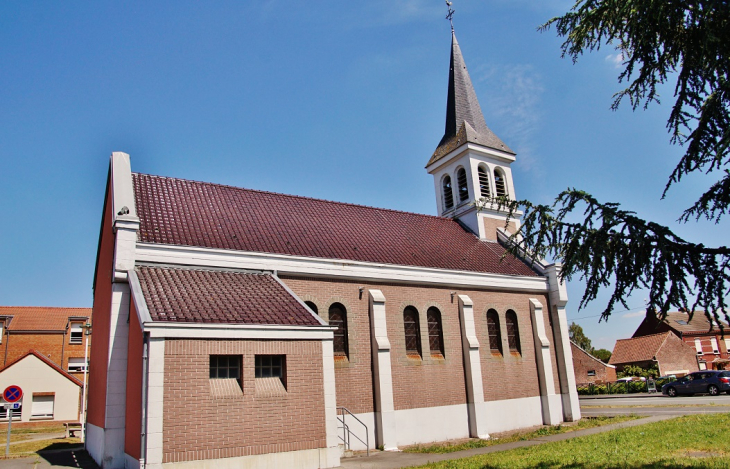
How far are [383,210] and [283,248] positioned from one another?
331 inches

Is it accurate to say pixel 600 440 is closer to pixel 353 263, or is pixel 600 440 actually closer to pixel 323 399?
pixel 323 399

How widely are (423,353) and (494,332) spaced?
4549 millimetres

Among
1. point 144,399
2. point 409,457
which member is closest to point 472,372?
point 409,457

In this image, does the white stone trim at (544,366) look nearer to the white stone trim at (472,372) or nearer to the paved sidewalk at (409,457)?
the white stone trim at (472,372)

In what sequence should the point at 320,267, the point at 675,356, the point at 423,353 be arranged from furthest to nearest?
the point at 675,356 → the point at 423,353 → the point at 320,267

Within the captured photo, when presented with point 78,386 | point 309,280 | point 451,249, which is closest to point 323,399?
point 309,280

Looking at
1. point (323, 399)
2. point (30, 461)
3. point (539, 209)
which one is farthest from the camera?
point (30, 461)

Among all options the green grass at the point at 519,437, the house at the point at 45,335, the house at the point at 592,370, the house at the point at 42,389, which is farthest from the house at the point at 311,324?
the house at the point at 592,370

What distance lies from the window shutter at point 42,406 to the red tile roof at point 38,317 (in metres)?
7.09

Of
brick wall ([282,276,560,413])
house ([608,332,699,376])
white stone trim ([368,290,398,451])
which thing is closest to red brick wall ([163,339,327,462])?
brick wall ([282,276,560,413])

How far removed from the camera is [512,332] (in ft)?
78.5

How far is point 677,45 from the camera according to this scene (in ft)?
28.3

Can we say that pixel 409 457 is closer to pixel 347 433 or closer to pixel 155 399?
pixel 347 433

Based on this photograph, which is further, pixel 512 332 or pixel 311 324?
pixel 512 332
